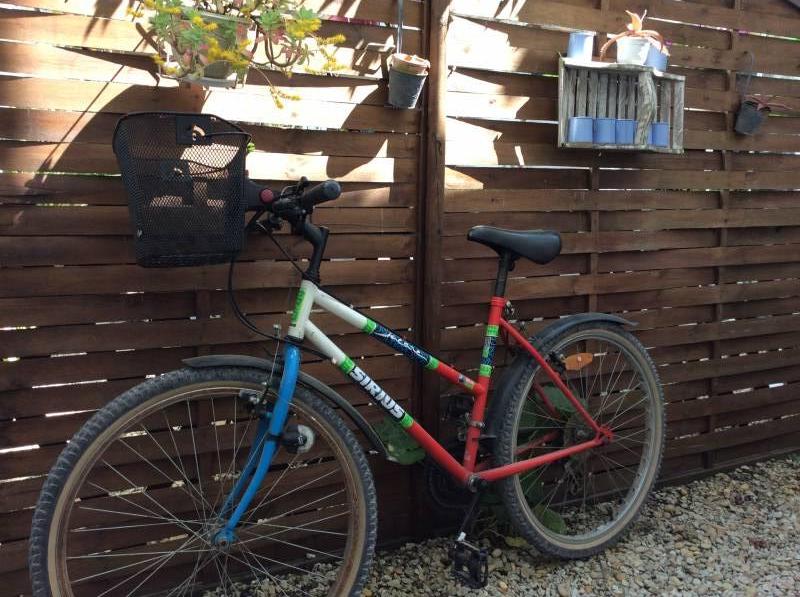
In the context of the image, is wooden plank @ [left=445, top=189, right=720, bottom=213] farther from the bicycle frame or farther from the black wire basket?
the black wire basket

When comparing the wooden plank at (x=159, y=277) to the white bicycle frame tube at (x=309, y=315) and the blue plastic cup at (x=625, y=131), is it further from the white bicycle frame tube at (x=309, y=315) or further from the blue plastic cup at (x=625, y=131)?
the blue plastic cup at (x=625, y=131)

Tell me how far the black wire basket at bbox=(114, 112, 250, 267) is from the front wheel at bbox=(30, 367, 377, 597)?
1.23 feet

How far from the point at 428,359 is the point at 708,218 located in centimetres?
178

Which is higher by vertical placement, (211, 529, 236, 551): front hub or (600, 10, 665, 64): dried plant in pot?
(600, 10, 665, 64): dried plant in pot

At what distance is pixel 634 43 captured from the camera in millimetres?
2988

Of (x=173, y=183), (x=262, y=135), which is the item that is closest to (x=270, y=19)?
(x=262, y=135)

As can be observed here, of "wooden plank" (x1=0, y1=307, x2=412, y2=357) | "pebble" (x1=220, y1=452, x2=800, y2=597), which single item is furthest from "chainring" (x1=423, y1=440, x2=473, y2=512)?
"wooden plank" (x1=0, y1=307, x2=412, y2=357)

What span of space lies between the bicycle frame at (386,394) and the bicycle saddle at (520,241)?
7.4 inches

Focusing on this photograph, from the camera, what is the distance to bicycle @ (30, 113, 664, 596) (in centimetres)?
197

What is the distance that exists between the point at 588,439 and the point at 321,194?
1.53 meters

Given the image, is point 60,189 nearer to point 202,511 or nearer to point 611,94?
point 202,511

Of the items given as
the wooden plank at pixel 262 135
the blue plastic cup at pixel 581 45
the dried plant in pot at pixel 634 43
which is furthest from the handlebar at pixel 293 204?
the dried plant in pot at pixel 634 43

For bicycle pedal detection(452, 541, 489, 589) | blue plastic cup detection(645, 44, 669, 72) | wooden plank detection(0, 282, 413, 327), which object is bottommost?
bicycle pedal detection(452, 541, 489, 589)

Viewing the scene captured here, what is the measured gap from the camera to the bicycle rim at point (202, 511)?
2.30 metres
